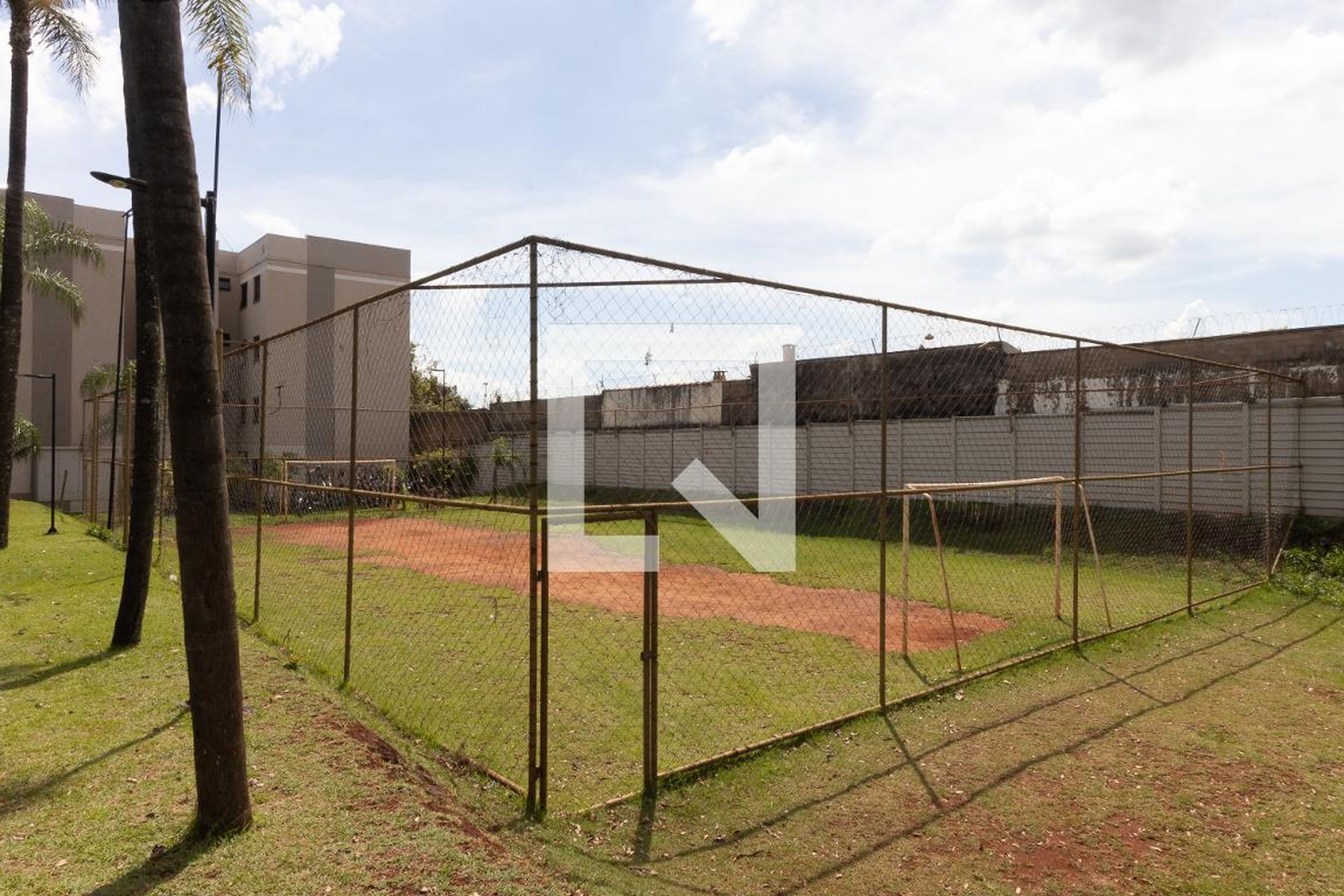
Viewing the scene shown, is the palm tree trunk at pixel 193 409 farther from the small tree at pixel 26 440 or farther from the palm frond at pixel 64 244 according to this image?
the small tree at pixel 26 440

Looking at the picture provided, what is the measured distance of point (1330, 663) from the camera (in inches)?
268

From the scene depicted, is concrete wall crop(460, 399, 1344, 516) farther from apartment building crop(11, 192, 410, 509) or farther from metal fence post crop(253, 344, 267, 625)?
apartment building crop(11, 192, 410, 509)

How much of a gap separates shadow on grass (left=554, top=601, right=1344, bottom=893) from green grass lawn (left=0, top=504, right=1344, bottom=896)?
0.05 ft

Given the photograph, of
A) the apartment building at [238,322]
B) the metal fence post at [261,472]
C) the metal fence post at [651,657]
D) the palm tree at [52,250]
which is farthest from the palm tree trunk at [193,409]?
the palm tree at [52,250]

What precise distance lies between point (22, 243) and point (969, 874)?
1603 centimetres

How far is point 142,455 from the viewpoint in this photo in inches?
270

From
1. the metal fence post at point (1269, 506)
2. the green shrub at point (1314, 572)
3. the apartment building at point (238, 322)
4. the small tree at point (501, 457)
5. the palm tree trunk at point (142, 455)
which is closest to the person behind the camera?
the small tree at point (501, 457)

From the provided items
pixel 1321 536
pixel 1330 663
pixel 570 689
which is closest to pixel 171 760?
pixel 570 689

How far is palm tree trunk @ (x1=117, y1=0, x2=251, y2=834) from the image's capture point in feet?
10.9

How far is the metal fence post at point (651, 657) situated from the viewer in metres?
3.96

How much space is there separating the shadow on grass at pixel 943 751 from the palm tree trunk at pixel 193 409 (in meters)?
1.69

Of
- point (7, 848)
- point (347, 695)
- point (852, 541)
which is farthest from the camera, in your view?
point (852, 541)

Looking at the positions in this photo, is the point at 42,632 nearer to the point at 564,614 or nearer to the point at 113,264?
the point at 564,614

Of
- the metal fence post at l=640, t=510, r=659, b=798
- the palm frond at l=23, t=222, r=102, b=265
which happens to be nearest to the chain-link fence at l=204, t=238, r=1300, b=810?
the metal fence post at l=640, t=510, r=659, b=798
